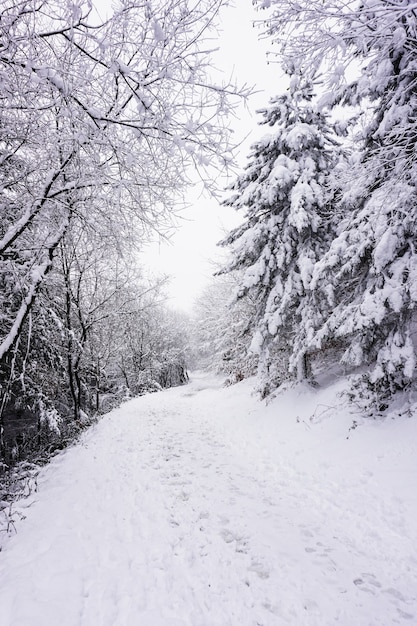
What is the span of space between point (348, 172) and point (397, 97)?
1.61m

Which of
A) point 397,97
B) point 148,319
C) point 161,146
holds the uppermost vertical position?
point 148,319

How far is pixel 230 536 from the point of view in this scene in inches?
164

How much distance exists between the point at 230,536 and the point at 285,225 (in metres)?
8.22

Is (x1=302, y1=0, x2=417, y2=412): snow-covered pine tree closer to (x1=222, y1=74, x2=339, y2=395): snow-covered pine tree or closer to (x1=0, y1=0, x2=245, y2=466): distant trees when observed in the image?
(x1=222, y1=74, x2=339, y2=395): snow-covered pine tree

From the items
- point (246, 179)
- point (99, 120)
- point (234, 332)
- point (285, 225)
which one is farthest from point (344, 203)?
point (234, 332)

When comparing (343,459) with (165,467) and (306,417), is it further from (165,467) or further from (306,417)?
(165,467)

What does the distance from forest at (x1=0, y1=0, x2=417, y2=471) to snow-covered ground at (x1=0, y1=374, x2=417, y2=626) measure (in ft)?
5.36

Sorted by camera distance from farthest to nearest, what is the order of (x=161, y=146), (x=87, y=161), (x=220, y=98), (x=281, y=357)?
(x=281, y=357) → (x=87, y=161) → (x=161, y=146) → (x=220, y=98)

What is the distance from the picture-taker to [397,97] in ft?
19.4

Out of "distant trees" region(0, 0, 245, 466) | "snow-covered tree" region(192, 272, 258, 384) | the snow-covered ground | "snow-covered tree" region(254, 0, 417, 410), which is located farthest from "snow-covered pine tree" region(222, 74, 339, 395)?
"distant trees" region(0, 0, 245, 466)

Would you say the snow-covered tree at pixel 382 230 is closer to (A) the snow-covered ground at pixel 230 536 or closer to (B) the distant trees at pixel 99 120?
(A) the snow-covered ground at pixel 230 536

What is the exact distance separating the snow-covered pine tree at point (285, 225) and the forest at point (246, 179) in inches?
2.3

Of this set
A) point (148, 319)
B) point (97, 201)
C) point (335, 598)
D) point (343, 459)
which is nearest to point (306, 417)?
point (343, 459)

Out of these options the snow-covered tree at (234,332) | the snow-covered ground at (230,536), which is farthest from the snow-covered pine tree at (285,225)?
the snow-covered ground at (230,536)
